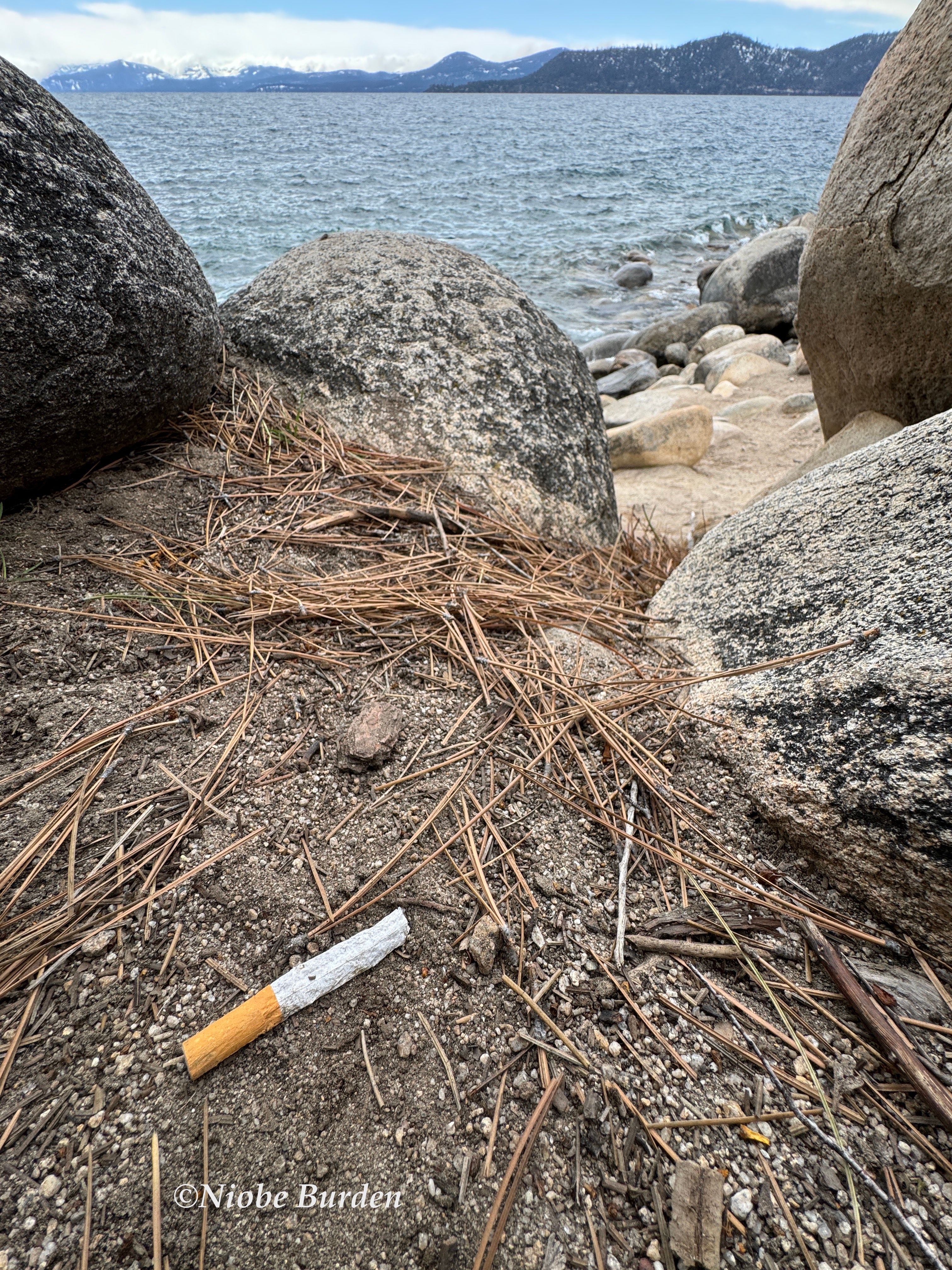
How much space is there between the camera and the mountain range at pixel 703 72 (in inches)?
4855

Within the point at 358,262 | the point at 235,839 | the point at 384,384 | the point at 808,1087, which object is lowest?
the point at 808,1087

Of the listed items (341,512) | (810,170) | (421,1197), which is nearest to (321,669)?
(341,512)

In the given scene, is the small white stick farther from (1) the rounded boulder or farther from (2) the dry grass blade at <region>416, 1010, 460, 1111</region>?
(1) the rounded boulder

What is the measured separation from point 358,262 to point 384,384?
73 cm

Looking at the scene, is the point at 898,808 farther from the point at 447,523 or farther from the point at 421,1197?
the point at 447,523

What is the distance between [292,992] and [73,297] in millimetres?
1789

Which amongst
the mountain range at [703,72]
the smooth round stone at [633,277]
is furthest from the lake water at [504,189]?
the mountain range at [703,72]

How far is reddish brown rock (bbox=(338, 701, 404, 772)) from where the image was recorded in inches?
55.5

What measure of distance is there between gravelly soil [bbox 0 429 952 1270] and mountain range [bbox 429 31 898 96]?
520 ft

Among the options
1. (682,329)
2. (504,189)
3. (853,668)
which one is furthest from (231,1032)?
(504,189)

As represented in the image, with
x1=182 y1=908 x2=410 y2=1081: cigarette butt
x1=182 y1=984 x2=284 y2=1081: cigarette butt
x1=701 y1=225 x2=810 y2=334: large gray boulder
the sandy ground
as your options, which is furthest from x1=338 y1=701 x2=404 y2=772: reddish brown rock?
x1=701 y1=225 x2=810 y2=334: large gray boulder

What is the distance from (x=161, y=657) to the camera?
5.26 feet

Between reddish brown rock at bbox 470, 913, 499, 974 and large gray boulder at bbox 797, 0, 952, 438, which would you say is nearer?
reddish brown rock at bbox 470, 913, 499, 974

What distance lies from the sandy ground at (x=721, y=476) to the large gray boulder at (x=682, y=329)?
12.3 ft
